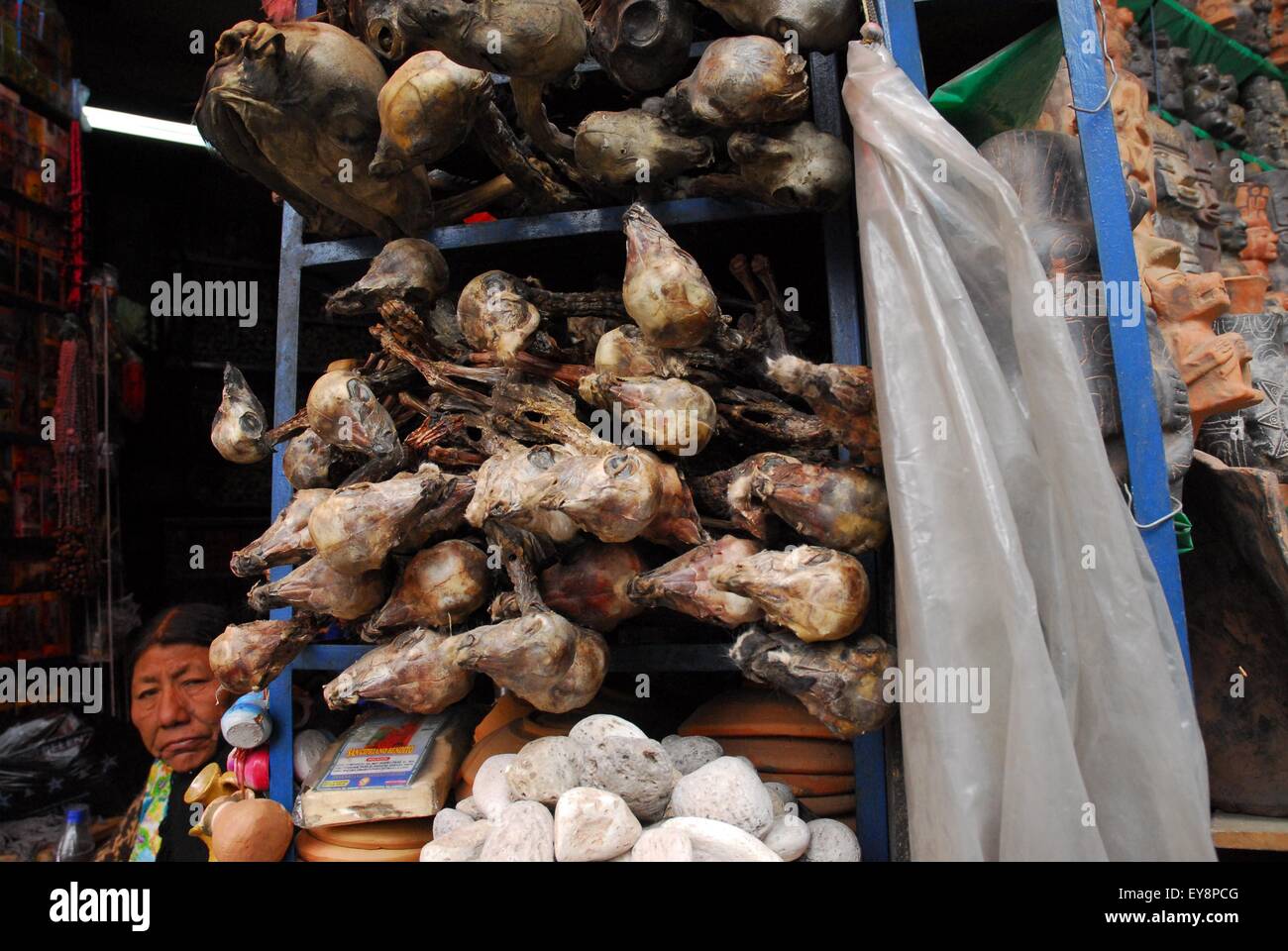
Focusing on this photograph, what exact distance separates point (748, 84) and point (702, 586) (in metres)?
0.93

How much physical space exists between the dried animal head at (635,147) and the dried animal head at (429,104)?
23cm

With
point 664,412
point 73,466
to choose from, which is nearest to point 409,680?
point 664,412

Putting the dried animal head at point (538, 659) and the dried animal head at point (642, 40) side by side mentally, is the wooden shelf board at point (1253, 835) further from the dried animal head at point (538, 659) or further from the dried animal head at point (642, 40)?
the dried animal head at point (642, 40)

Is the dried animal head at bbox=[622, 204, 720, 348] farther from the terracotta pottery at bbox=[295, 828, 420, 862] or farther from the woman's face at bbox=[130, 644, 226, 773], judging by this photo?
the woman's face at bbox=[130, 644, 226, 773]

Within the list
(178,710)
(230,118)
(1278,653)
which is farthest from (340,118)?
(1278,653)

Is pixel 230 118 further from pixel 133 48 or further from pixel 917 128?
pixel 133 48

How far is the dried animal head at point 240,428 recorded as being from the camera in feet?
6.36

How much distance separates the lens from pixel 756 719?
5.77ft

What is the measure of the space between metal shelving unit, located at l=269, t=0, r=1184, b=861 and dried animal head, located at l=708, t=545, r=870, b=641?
232mm

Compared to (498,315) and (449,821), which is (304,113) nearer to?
(498,315)

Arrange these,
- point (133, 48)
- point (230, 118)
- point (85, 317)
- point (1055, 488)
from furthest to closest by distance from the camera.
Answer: point (133, 48) < point (85, 317) < point (230, 118) < point (1055, 488)

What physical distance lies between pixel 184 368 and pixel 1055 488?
4466mm

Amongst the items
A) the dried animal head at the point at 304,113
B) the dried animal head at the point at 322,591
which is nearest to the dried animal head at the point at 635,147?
the dried animal head at the point at 304,113

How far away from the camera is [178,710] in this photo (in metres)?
2.47
